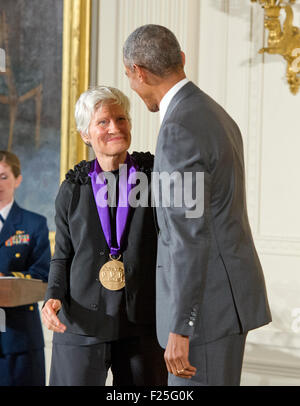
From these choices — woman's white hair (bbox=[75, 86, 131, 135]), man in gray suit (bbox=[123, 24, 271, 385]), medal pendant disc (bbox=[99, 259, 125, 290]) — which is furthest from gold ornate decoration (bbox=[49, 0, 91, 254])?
man in gray suit (bbox=[123, 24, 271, 385])

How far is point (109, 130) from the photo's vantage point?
2.45m

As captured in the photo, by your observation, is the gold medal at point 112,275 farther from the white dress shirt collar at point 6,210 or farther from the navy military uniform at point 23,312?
the white dress shirt collar at point 6,210

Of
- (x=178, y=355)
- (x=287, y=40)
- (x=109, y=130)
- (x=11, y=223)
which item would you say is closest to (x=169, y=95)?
(x=109, y=130)

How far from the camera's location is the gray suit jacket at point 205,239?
74.1 inches

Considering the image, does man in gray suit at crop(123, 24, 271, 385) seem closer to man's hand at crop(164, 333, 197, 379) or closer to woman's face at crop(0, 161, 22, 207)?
man's hand at crop(164, 333, 197, 379)

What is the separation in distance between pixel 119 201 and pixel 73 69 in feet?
7.75

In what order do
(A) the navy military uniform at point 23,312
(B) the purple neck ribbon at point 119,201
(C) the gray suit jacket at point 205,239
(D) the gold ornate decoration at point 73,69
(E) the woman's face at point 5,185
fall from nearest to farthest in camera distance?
(C) the gray suit jacket at point 205,239
(B) the purple neck ribbon at point 119,201
(A) the navy military uniform at point 23,312
(E) the woman's face at point 5,185
(D) the gold ornate decoration at point 73,69

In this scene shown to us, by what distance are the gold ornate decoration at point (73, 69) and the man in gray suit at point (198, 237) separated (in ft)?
8.23

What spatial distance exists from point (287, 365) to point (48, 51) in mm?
2730

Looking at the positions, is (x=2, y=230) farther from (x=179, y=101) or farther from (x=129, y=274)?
(x=179, y=101)

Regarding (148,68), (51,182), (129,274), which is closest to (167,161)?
(148,68)

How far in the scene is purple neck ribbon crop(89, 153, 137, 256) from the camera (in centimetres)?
238

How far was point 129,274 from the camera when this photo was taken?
232 cm

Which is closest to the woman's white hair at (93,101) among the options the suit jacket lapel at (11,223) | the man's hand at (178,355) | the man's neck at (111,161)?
the man's neck at (111,161)
